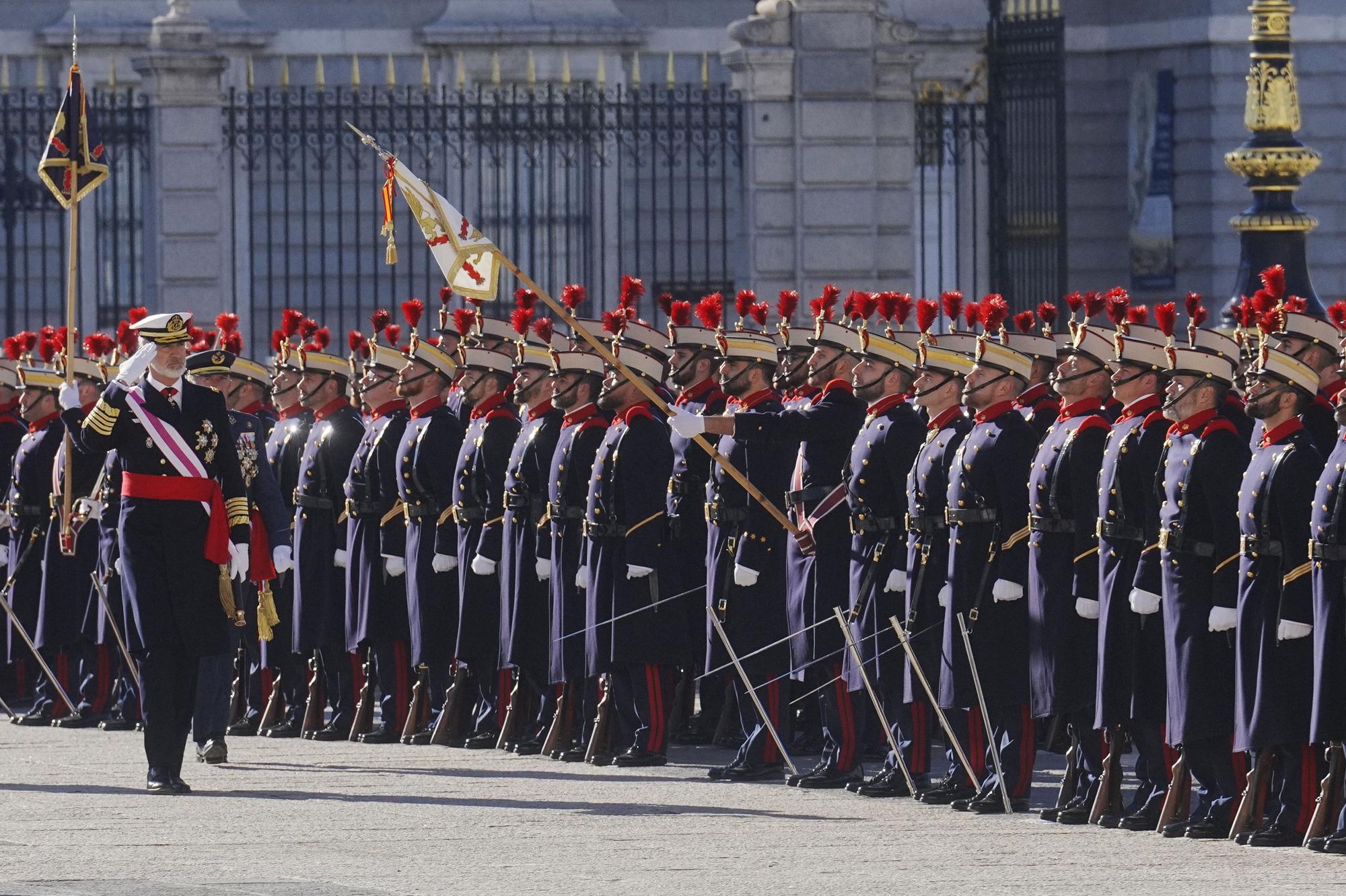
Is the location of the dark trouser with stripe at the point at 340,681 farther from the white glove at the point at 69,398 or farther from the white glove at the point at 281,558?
the white glove at the point at 69,398

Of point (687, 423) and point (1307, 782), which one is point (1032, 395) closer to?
point (687, 423)

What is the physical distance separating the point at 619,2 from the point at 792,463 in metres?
14.6

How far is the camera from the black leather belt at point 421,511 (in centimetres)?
1326

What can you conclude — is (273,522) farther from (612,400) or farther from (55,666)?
(55,666)

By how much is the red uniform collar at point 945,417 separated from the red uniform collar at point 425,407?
2793mm

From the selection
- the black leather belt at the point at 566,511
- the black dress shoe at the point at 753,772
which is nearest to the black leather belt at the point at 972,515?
the black dress shoe at the point at 753,772

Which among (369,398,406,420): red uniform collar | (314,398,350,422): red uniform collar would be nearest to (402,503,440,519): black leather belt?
(369,398,406,420): red uniform collar

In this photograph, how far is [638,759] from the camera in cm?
1226

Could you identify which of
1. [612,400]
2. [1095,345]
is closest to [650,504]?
[612,400]

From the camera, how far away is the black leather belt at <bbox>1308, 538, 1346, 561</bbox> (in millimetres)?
9695

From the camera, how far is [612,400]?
490 inches

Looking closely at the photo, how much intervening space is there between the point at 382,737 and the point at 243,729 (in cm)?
84

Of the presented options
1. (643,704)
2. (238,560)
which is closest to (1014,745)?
(643,704)

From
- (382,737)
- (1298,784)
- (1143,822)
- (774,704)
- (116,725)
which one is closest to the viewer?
(1298,784)
